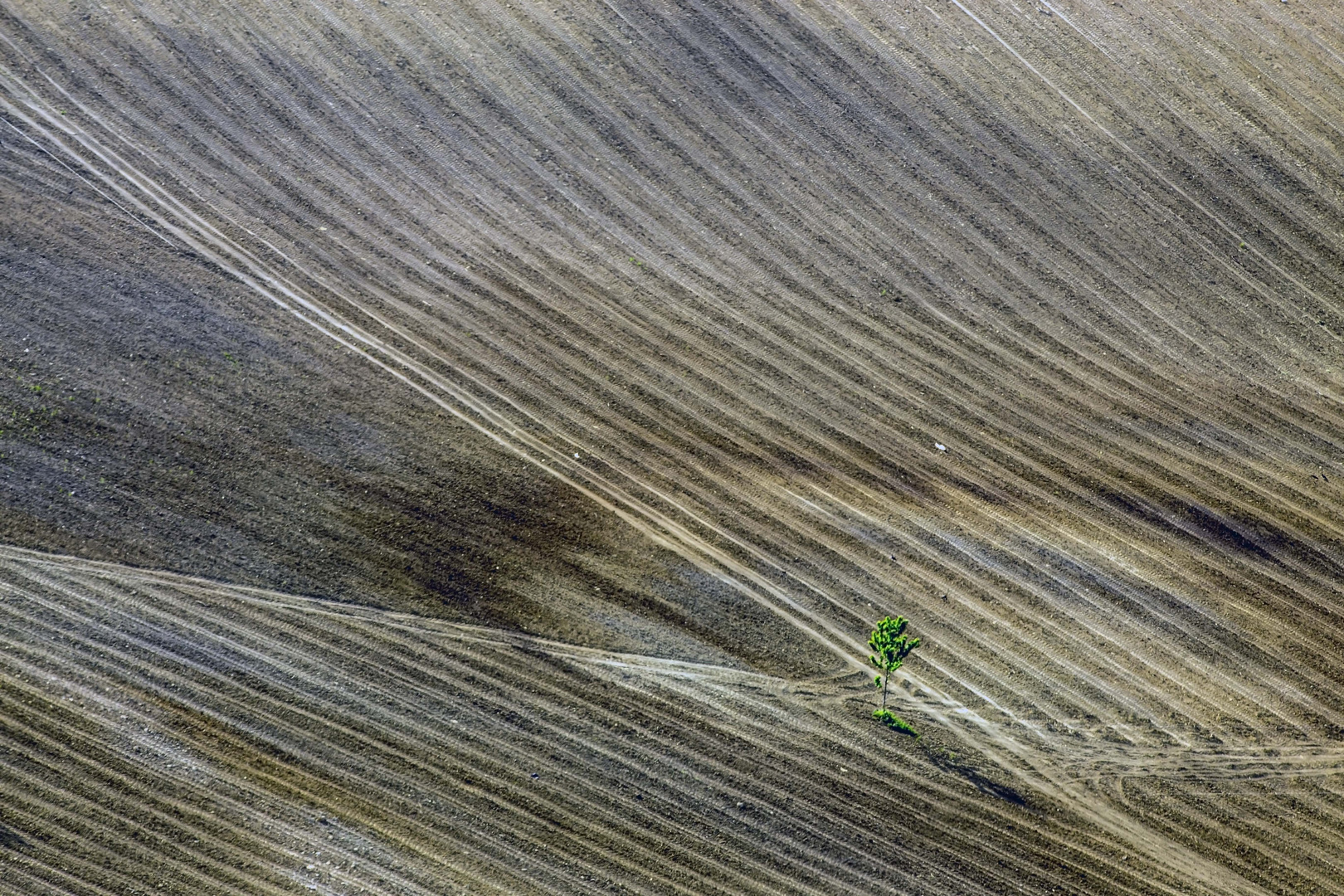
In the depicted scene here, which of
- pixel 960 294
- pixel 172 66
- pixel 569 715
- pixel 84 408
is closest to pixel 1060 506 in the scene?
pixel 960 294

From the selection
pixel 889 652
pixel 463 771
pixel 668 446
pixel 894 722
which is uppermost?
pixel 668 446

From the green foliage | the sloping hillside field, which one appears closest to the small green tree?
the green foliage

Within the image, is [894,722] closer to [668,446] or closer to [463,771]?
[668,446]

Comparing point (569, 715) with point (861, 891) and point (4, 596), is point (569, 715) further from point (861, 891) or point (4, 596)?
point (4, 596)

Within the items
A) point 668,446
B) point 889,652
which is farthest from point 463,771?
point 668,446

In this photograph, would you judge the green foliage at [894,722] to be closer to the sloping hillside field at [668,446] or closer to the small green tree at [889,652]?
the small green tree at [889,652]

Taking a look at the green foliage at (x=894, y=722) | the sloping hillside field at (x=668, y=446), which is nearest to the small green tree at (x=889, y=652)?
the green foliage at (x=894, y=722)

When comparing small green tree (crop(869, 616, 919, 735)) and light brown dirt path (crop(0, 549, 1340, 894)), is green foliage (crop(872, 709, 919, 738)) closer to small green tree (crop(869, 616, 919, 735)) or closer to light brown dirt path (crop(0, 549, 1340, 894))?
small green tree (crop(869, 616, 919, 735))
